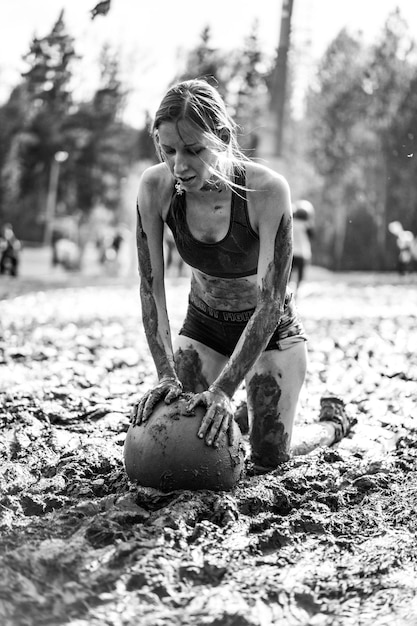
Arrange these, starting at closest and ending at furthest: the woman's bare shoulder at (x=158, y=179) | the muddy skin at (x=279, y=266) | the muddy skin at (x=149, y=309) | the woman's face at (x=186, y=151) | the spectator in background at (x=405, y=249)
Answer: the woman's face at (x=186, y=151), the muddy skin at (x=279, y=266), the muddy skin at (x=149, y=309), the woman's bare shoulder at (x=158, y=179), the spectator in background at (x=405, y=249)

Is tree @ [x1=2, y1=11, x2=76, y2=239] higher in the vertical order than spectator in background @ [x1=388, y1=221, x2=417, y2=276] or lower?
higher

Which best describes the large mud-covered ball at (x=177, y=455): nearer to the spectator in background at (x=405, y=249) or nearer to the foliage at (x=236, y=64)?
the foliage at (x=236, y=64)

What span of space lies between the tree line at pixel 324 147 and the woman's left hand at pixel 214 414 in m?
31.1

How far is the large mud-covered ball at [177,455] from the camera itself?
3.61 metres

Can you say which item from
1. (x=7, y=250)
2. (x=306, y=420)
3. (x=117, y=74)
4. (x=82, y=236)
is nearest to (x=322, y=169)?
(x=117, y=74)

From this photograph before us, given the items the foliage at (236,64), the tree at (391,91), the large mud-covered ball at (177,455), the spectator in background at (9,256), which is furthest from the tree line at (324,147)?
the large mud-covered ball at (177,455)

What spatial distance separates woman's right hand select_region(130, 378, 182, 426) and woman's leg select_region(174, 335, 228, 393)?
1.98ft

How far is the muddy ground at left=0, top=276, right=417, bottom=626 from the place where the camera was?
268 centimetres

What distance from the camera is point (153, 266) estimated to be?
4.20 metres

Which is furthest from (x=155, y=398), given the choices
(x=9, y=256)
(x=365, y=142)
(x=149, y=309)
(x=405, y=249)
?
(x=365, y=142)

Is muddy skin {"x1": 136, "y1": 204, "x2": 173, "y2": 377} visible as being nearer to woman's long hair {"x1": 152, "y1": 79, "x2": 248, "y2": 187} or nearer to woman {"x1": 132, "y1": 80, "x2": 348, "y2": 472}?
woman {"x1": 132, "y1": 80, "x2": 348, "y2": 472}

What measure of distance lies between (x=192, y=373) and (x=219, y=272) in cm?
58

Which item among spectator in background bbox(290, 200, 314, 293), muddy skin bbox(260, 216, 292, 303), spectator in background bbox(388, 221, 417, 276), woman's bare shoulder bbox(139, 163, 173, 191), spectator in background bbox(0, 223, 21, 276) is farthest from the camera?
spectator in background bbox(388, 221, 417, 276)

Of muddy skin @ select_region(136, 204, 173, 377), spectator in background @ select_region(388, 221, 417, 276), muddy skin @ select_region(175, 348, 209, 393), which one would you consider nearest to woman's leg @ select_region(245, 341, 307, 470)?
muddy skin @ select_region(175, 348, 209, 393)
